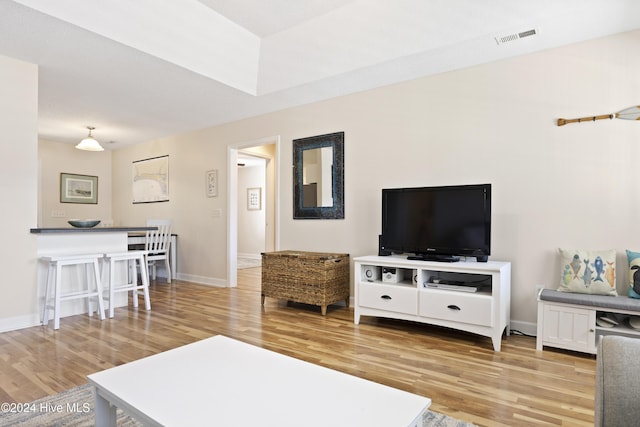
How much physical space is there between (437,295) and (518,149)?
1.45 m

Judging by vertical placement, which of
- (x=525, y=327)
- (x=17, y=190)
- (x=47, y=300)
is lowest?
(x=525, y=327)

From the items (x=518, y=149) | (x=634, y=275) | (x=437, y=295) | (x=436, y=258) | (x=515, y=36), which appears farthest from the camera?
(x=436, y=258)

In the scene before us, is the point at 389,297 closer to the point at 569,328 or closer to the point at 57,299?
the point at 569,328

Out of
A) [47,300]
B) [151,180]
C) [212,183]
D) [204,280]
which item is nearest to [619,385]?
[47,300]

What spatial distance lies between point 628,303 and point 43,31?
4592 millimetres

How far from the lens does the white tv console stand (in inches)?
109

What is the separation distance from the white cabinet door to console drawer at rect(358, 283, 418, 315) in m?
0.97

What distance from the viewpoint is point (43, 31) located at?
2752 millimetres

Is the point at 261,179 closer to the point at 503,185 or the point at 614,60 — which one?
the point at 503,185

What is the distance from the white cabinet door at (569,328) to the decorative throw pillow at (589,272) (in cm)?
22

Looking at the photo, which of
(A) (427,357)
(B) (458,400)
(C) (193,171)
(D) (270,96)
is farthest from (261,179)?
(B) (458,400)

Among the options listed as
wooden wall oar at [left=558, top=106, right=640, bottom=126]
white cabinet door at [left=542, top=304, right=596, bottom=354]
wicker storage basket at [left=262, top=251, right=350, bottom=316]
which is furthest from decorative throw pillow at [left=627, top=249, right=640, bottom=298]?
wicker storage basket at [left=262, top=251, right=350, bottom=316]

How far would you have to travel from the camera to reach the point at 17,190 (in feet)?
11.0

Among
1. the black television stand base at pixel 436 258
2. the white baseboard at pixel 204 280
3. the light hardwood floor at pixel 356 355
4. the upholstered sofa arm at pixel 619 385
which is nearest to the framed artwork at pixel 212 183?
the white baseboard at pixel 204 280
